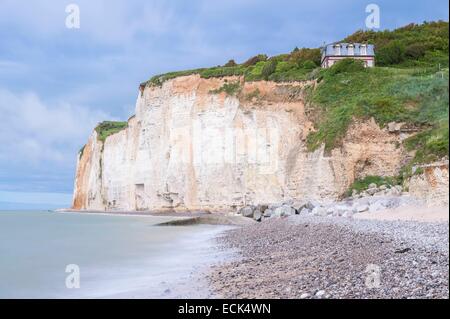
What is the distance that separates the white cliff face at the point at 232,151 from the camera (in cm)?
2603

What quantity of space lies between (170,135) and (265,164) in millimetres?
10518

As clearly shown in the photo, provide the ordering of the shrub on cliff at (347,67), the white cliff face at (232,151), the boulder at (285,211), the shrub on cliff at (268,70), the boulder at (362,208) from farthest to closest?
the shrub on cliff at (268,70), the shrub on cliff at (347,67), the white cliff face at (232,151), the boulder at (285,211), the boulder at (362,208)

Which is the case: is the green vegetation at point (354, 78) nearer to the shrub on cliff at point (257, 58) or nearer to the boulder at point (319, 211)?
the shrub on cliff at point (257, 58)

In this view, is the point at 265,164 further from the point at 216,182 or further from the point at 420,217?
the point at 420,217

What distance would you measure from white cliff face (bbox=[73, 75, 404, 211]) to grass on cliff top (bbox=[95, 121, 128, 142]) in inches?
346

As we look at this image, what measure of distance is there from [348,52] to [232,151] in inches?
484

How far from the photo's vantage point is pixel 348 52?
3731cm

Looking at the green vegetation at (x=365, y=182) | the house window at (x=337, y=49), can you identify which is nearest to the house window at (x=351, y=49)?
the house window at (x=337, y=49)

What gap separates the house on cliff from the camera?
36.9 m

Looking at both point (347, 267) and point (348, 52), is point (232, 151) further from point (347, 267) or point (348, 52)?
point (347, 267)

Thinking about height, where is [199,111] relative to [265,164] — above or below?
above

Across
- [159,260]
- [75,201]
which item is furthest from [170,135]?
[75,201]

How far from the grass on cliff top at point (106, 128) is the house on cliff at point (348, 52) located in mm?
27594
